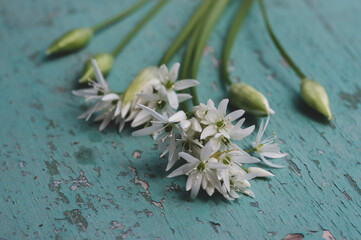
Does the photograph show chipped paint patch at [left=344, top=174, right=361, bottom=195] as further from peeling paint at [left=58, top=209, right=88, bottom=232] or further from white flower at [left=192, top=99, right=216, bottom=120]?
peeling paint at [left=58, top=209, right=88, bottom=232]

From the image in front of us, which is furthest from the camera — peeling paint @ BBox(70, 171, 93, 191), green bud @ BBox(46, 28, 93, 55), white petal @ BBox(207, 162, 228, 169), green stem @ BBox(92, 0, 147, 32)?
green stem @ BBox(92, 0, 147, 32)

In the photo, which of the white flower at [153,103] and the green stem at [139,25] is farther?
the green stem at [139,25]

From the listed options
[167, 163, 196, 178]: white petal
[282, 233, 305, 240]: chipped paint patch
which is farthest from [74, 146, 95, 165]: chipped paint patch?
[282, 233, 305, 240]: chipped paint patch

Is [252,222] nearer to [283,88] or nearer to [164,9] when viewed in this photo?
[283,88]

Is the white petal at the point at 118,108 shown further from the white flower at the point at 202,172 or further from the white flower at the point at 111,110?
the white flower at the point at 202,172

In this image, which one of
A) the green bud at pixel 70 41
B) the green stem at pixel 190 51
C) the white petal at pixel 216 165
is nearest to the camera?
the white petal at pixel 216 165

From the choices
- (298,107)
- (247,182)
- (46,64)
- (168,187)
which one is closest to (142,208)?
(168,187)

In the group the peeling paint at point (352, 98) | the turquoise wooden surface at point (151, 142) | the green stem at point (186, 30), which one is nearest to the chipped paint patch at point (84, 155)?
the turquoise wooden surface at point (151, 142)
